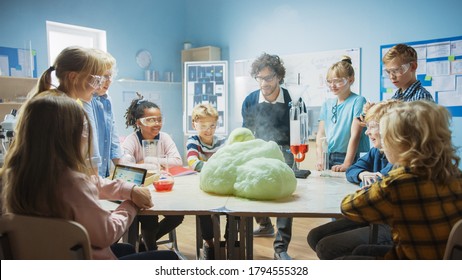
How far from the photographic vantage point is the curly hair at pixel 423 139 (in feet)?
3.23

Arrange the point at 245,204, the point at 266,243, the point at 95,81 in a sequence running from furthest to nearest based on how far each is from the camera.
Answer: the point at 266,243 → the point at 95,81 → the point at 245,204

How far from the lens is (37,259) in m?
1.03

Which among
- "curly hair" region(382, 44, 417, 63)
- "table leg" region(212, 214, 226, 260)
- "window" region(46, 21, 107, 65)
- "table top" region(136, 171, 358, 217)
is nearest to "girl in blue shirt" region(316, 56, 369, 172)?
"curly hair" region(382, 44, 417, 63)

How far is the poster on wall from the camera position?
14.6ft

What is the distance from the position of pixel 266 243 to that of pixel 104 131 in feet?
4.36

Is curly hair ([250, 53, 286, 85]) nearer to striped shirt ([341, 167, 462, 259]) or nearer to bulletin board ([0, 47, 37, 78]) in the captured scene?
striped shirt ([341, 167, 462, 259])

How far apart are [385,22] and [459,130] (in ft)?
3.83

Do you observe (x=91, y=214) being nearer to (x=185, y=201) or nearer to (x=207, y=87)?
(x=185, y=201)

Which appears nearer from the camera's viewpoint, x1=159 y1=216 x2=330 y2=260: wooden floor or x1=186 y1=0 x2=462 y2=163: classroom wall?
x1=159 y1=216 x2=330 y2=260: wooden floor

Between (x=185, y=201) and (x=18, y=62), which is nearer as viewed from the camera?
(x=185, y=201)

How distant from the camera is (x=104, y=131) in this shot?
186cm

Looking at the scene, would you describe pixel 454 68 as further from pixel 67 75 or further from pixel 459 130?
pixel 67 75

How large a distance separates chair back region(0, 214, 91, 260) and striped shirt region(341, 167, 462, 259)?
711 millimetres

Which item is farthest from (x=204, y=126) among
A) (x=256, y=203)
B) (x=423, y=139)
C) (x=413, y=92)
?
(x=423, y=139)
